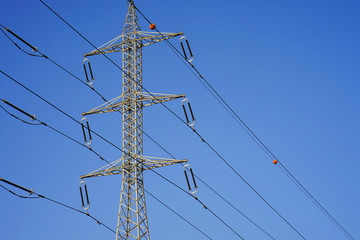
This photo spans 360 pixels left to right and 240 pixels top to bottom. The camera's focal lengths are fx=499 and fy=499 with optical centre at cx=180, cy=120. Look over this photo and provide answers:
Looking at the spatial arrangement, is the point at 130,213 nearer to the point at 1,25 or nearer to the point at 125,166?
the point at 125,166

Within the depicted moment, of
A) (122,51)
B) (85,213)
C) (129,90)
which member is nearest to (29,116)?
(85,213)

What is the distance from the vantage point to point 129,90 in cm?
2545

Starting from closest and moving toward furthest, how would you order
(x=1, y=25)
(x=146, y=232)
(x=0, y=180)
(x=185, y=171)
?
(x=0, y=180) < (x=1, y=25) < (x=146, y=232) < (x=185, y=171)

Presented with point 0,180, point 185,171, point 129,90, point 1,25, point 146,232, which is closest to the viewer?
point 0,180

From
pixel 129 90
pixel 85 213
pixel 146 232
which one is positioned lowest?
pixel 146 232

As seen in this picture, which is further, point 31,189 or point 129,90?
point 129,90

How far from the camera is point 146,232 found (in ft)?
71.4

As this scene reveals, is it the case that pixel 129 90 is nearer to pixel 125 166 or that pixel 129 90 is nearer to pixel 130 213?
pixel 125 166

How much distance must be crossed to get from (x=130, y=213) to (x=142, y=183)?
1.55 meters

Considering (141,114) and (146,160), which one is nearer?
(146,160)

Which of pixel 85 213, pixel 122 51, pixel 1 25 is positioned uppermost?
pixel 122 51

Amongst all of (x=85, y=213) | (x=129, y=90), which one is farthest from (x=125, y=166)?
(x=129, y=90)

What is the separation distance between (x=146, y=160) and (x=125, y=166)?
1.00m

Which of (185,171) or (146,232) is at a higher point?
(185,171)
